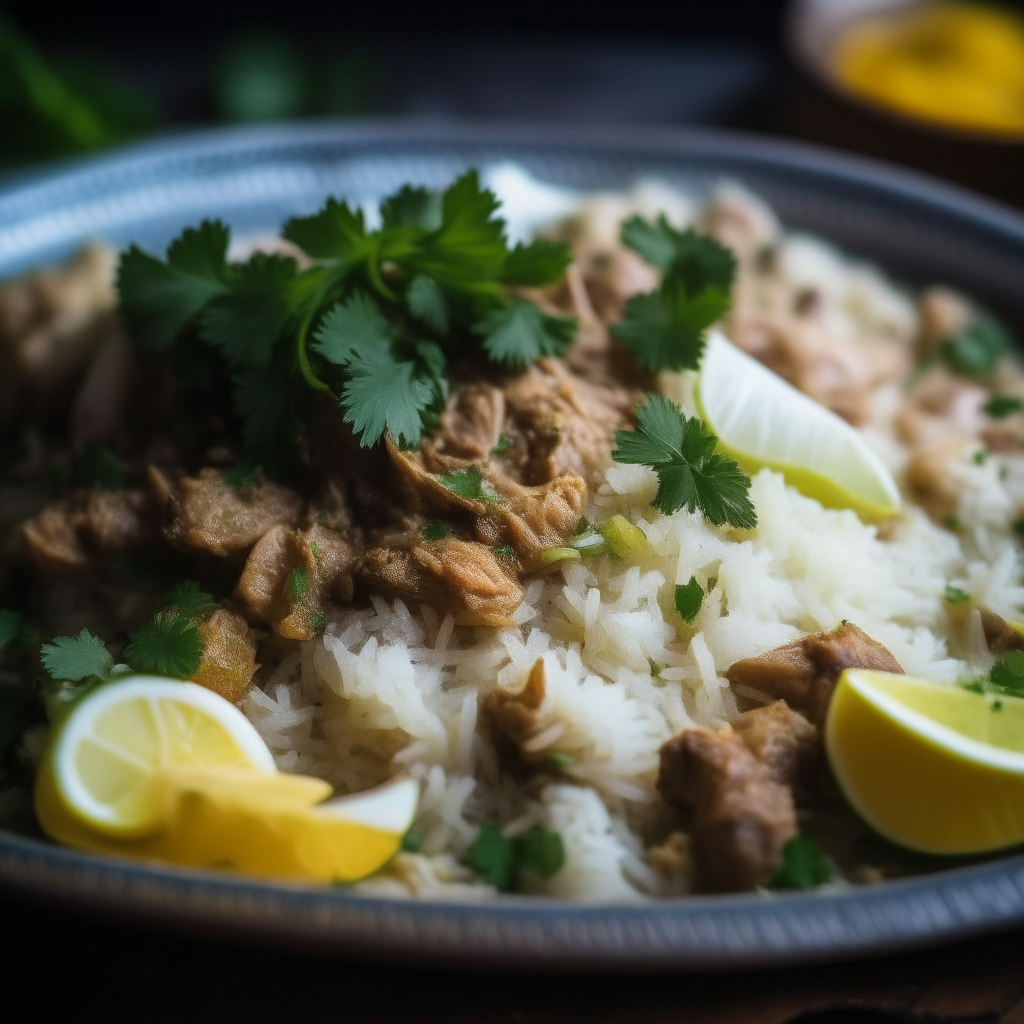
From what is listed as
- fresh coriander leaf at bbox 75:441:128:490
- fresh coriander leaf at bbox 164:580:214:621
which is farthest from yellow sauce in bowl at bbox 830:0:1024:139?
fresh coriander leaf at bbox 164:580:214:621

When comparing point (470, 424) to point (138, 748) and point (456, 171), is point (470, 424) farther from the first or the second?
point (456, 171)

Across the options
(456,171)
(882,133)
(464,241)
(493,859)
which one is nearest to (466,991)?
(493,859)

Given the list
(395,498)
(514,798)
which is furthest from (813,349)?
(514,798)

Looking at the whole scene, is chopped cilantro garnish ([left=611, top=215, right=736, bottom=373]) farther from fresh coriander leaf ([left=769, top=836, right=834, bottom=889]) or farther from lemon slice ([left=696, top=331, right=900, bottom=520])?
fresh coriander leaf ([left=769, top=836, right=834, bottom=889])

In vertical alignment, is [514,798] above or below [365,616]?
below

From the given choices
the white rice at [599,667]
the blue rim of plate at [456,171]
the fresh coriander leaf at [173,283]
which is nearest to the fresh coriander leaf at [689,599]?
the white rice at [599,667]

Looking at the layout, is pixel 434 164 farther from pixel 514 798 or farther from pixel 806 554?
pixel 514 798

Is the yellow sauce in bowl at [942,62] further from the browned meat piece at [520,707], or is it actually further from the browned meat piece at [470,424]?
the browned meat piece at [520,707]
